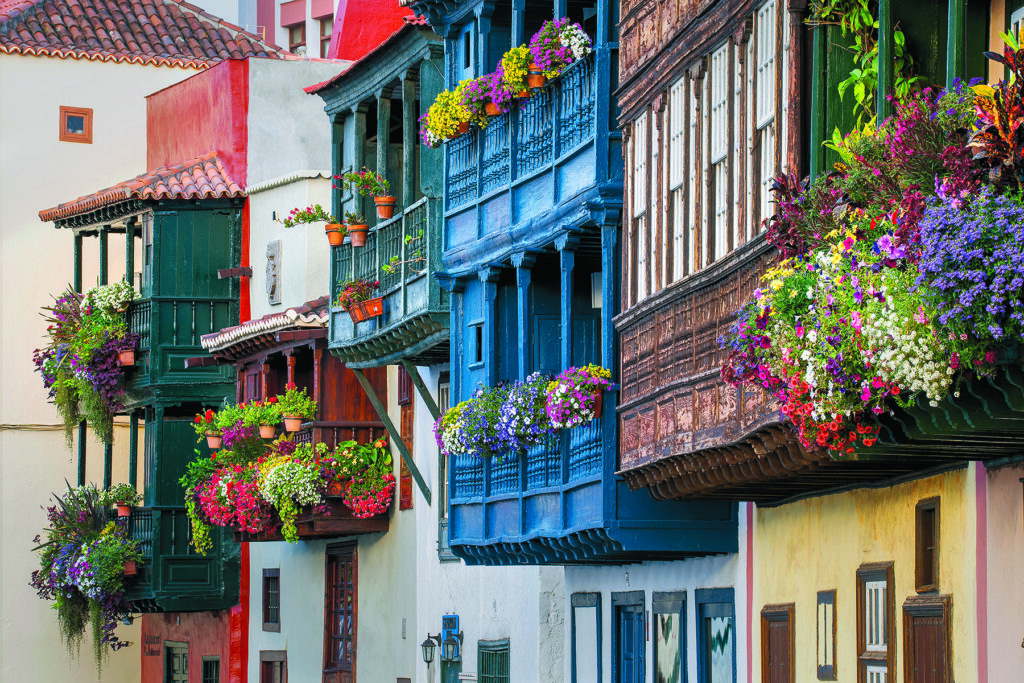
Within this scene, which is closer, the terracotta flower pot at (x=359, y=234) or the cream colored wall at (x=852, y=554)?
the cream colored wall at (x=852, y=554)

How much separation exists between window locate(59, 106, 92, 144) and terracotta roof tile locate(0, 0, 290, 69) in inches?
43.0

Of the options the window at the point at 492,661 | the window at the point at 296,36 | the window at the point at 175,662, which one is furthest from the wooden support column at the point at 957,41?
the window at the point at 296,36

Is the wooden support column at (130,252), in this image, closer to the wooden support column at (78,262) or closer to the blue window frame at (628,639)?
the wooden support column at (78,262)

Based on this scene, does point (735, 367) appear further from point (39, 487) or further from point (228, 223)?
point (39, 487)

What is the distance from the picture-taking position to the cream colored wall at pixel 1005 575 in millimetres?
11812

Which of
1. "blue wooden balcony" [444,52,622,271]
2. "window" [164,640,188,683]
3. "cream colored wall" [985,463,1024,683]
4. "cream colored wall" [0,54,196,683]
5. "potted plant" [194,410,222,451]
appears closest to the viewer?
"cream colored wall" [985,463,1024,683]

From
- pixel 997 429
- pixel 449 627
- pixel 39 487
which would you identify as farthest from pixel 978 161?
pixel 39 487

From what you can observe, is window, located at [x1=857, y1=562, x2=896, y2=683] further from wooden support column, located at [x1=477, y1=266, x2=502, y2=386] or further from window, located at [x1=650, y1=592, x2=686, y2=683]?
wooden support column, located at [x1=477, y1=266, x2=502, y2=386]

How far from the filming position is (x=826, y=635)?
49.6ft

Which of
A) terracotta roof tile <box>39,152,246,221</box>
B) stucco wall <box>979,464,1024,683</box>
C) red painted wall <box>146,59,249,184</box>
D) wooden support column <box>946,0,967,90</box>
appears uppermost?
red painted wall <box>146,59,249,184</box>

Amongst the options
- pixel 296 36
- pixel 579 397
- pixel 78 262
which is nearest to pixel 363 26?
pixel 78 262

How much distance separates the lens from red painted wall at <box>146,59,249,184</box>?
33.0 m

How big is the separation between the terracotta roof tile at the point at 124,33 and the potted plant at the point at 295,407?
11.0 metres

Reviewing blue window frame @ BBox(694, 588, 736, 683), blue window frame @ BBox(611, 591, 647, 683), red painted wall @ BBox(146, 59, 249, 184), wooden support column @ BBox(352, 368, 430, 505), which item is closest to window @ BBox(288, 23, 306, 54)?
red painted wall @ BBox(146, 59, 249, 184)
